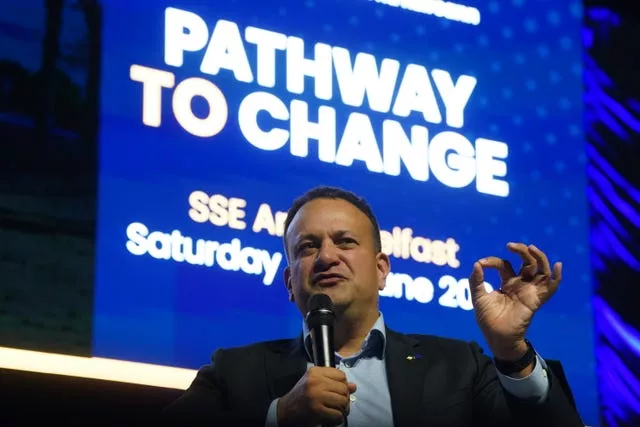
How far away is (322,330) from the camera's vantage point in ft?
7.79

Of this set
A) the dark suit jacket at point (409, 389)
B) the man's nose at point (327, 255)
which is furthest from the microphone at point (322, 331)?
the man's nose at point (327, 255)

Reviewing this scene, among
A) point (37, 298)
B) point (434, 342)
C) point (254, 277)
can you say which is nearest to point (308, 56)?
point (254, 277)

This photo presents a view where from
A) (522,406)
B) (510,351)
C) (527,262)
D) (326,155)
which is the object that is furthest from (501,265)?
(326,155)

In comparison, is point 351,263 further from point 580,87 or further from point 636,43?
point 636,43

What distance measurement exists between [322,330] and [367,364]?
42cm

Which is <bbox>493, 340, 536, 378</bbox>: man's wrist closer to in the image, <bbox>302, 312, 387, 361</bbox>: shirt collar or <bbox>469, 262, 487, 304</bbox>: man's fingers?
<bbox>469, 262, 487, 304</bbox>: man's fingers

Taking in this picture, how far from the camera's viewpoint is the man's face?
2.81m

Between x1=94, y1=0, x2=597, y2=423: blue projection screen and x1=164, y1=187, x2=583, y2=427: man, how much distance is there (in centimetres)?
77

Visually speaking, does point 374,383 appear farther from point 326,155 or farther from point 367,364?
point 326,155

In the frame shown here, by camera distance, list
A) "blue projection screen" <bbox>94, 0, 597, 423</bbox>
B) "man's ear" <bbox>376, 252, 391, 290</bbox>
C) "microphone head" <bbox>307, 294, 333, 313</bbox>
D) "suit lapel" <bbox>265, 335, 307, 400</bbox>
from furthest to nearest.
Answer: "blue projection screen" <bbox>94, 0, 597, 423</bbox>, "man's ear" <bbox>376, 252, 391, 290</bbox>, "suit lapel" <bbox>265, 335, 307, 400</bbox>, "microphone head" <bbox>307, 294, 333, 313</bbox>

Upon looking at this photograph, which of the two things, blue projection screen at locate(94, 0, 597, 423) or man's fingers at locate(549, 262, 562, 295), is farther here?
blue projection screen at locate(94, 0, 597, 423)

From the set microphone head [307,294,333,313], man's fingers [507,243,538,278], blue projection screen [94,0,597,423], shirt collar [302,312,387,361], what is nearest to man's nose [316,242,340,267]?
shirt collar [302,312,387,361]

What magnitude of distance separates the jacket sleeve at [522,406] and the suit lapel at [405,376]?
0.12m

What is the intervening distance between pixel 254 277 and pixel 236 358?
40.7 inches
